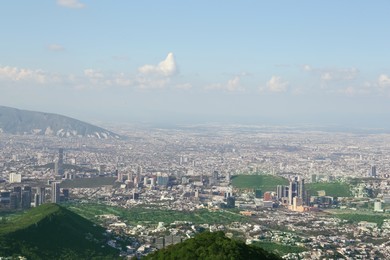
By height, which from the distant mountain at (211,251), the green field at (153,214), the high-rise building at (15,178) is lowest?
the green field at (153,214)

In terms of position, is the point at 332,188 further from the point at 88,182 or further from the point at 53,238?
the point at 53,238

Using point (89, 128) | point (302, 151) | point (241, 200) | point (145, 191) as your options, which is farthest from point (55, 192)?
point (89, 128)

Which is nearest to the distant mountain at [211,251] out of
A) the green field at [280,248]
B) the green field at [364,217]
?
the green field at [280,248]

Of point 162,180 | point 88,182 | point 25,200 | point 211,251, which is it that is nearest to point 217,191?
point 162,180

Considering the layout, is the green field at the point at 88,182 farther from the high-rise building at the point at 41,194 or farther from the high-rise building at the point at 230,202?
the high-rise building at the point at 230,202

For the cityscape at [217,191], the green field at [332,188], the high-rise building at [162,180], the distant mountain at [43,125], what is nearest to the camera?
the cityscape at [217,191]

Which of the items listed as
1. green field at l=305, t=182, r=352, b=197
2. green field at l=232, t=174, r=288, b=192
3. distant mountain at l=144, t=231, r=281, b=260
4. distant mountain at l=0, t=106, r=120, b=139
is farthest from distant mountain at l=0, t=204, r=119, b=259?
distant mountain at l=0, t=106, r=120, b=139

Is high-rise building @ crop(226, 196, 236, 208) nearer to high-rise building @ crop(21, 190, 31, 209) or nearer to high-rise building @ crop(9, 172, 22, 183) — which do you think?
high-rise building @ crop(21, 190, 31, 209)
